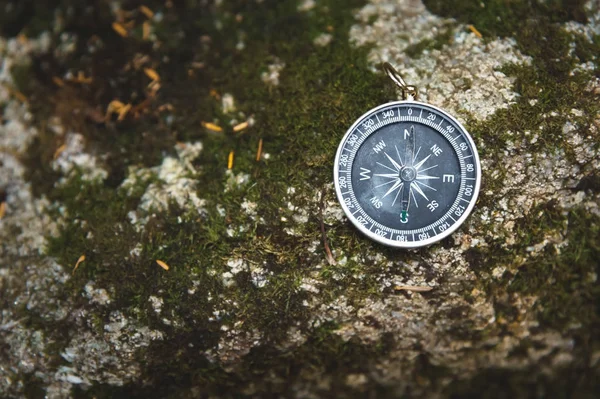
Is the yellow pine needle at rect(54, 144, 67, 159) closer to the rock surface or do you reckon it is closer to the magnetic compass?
the rock surface

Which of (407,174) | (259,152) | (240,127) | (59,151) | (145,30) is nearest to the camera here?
(407,174)

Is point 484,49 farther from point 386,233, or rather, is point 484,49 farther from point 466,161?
point 386,233

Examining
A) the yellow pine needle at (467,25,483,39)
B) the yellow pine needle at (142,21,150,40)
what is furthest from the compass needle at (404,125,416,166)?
the yellow pine needle at (142,21,150,40)

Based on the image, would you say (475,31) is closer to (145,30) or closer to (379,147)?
(379,147)

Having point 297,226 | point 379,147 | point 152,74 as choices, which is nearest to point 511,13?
point 379,147

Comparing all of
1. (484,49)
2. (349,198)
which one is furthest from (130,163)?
(484,49)

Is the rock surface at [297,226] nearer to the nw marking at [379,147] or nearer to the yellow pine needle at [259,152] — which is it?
the yellow pine needle at [259,152]

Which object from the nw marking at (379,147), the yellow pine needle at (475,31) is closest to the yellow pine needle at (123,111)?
the nw marking at (379,147)
